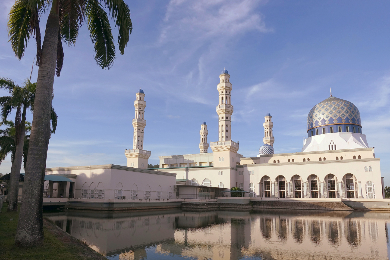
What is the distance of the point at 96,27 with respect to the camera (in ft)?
43.9

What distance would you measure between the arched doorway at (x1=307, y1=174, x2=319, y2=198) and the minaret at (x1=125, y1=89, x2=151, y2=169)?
30107 mm

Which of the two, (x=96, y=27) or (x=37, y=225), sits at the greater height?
(x=96, y=27)

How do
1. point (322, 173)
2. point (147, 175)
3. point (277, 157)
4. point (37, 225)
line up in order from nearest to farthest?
point (37, 225)
point (147, 175)
point (322, 173)
point (277, 157)

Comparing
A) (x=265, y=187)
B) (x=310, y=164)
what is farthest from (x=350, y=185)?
(x=265, y=187)

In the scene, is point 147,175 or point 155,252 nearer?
point 155,252

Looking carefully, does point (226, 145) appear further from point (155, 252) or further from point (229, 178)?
point (155, 252)

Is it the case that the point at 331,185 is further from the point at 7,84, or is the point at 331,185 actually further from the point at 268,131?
the point at 7,84

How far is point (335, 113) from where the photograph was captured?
6022 cm

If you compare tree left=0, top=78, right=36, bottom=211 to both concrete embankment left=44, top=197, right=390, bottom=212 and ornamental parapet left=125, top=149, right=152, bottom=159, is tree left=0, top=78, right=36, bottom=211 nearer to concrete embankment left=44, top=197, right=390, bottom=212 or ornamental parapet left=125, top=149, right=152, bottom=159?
concrete embankment left=44, top=197, right=390, bottom=212

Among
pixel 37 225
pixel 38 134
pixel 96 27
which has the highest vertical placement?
pixel 96 27

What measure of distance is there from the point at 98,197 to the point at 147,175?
7.88 metres

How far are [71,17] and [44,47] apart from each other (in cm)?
280

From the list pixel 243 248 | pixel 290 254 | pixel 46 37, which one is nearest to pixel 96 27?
pixel 46 37

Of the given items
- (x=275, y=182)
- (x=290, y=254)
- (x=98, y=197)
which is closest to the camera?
(x=290, y=254)
